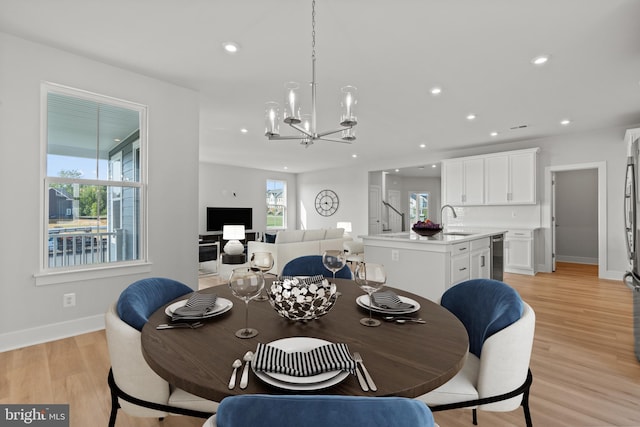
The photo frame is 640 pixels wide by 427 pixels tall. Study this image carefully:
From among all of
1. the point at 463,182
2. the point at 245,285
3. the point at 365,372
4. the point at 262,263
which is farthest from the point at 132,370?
the point at 463,182

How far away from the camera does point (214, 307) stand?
128 centimetres

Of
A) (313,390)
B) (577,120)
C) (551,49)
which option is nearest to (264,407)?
(313,390)

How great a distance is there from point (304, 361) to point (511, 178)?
6302 mm

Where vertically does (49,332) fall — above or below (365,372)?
below

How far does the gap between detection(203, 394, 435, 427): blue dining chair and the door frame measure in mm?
6524

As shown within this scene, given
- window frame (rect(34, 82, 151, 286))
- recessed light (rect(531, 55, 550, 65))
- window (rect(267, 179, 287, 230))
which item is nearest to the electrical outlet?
window frame (rect(34, 82, 151, 286))

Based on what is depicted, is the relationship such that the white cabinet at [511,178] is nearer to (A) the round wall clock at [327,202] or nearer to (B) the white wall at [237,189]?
(A) the round wall clock at [327,202]

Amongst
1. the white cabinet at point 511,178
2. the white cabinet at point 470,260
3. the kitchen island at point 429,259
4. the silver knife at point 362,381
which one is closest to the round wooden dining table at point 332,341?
the silver knife at point 362,381

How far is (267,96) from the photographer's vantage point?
3.72 meters

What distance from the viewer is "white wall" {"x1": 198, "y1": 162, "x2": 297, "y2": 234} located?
830cm

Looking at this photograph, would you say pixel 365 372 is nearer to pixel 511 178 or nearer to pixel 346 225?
pixel 511 178

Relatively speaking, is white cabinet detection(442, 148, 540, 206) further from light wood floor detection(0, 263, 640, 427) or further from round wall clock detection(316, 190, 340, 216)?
round wall clock detection(316, 190, 340, 216)

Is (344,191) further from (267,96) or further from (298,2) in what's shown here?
(298,2)

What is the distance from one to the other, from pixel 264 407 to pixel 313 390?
0.78ft
